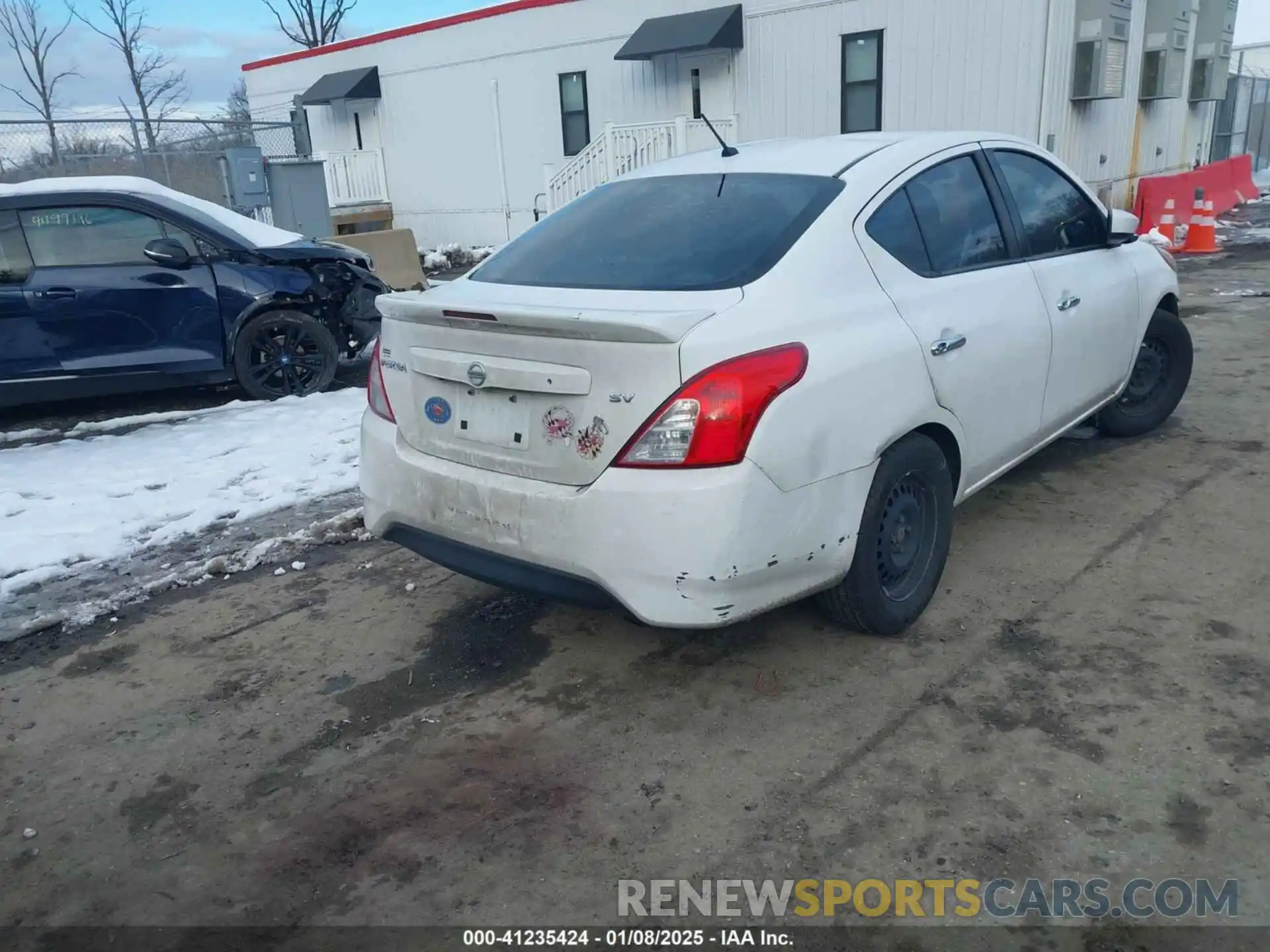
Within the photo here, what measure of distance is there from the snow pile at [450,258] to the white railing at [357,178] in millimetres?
3860

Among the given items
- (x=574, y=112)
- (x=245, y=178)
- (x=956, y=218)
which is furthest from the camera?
(x=574, y=112)

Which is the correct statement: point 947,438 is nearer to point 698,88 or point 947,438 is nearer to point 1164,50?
point 698,88

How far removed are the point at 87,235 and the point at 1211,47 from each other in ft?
67.7

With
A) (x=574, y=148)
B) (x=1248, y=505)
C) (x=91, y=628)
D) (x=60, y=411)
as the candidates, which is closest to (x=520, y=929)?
(x=91, y=628)

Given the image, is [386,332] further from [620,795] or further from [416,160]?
[416,160]

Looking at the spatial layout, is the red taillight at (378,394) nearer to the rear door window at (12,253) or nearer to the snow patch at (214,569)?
the snow patch at (214,569)

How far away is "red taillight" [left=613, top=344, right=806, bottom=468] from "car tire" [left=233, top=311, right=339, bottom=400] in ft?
17.7

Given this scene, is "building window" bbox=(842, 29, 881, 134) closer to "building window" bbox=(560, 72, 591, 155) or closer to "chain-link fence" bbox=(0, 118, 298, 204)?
"building window" bbox=(560, 72, 591, 155)

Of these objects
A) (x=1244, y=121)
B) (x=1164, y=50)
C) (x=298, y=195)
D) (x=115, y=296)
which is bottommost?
(x=115, y=296)

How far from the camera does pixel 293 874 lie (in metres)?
2.56

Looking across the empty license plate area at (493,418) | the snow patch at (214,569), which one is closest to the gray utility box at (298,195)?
the snow patch at (214,569)

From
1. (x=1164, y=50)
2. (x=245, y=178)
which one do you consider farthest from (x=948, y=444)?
(x=1164, y=50)

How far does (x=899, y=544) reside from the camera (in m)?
3.52

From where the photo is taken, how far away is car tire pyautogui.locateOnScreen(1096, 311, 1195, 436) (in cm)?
553
